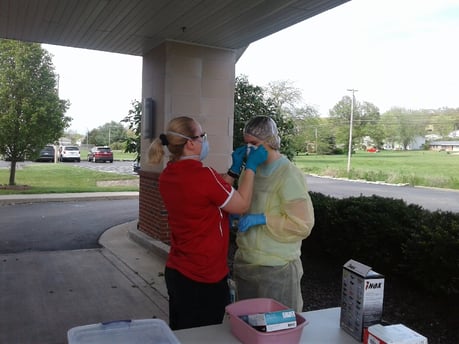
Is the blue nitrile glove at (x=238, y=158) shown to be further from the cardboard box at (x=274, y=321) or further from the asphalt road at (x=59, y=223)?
the asphalt road at (x=59, y=223)

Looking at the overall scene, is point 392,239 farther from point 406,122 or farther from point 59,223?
point 406,122

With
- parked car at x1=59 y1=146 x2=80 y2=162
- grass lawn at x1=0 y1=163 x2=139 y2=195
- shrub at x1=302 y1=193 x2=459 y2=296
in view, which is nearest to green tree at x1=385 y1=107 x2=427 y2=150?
parked car at x1=59 y1=146 x2=80 y2=162

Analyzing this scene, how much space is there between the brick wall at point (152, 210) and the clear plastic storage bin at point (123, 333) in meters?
5.12

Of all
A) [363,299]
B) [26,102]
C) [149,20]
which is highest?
[149,20]

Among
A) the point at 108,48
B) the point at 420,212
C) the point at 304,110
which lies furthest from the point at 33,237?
the point at 304,110

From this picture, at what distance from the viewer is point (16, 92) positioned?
1598cm

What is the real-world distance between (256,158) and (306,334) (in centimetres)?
87

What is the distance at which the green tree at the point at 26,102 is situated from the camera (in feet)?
51.0

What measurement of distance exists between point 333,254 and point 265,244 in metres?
3.18

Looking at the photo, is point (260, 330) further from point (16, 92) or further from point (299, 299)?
point (16, 92)

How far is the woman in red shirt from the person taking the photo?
211cm

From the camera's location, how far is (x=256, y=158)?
220 cm

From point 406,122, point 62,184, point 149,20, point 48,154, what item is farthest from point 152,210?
point 406,122

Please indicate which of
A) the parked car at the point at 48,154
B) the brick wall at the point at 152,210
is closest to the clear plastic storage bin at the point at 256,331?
the brick wall at the point at 152,210
